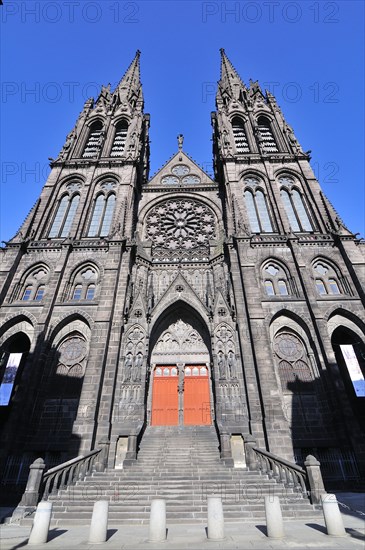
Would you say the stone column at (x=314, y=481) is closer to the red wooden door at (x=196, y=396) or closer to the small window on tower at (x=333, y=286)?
the red wooden door at (x=196, y=396)

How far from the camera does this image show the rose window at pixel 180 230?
21.4 m

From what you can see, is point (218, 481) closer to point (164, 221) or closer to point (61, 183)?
point (164, 221)

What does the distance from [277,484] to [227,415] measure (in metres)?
4.18

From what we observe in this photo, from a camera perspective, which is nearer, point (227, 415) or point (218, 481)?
point (218, 481)

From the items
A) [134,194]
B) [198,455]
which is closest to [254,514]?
[198,455]

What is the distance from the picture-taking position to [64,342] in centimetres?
1616

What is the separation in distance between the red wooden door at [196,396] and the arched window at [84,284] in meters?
7.23

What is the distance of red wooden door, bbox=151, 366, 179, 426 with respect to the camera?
1522 centimetres

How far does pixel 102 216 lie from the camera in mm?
22234

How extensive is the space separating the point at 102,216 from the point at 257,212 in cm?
1161

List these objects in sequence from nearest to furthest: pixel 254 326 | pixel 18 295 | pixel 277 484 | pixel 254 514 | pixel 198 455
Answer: pixel 254 514
pixel 277 484
pixel 198 455
pixel 254 326
pixel 18 295

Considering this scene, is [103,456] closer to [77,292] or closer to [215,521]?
[215,521]

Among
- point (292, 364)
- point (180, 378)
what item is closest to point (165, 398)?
point (180, 378)

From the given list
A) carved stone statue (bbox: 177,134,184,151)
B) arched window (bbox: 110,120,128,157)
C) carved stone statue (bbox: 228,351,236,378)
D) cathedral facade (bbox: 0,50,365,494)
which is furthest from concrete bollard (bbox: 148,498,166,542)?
carved stone statue (bbox: 177,134,184,151)
